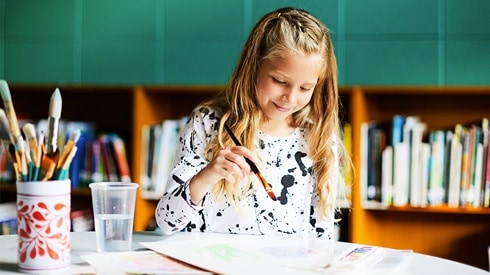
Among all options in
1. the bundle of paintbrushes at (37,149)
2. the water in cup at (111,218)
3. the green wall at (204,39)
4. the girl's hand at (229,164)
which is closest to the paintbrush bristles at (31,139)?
the bundle of paintbrushes at (37,149)

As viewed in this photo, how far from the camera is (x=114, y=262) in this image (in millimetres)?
1250

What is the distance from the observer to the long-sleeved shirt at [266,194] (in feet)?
6.04

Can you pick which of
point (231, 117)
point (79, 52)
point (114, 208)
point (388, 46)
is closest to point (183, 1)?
point (79, 52)

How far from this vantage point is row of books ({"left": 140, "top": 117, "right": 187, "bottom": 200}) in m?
3.20

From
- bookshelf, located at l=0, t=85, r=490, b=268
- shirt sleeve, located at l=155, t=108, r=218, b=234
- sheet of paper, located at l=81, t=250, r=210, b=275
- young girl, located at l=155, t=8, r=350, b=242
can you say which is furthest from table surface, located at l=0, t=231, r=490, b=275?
bookshelf, located at l=0, t=85, r=490, b=268

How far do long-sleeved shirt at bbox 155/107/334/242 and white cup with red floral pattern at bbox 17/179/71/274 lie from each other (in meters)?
0.54

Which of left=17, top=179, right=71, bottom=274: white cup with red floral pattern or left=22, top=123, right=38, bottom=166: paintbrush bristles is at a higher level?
left=22, top=123, right=38, bottom=166: paintbrush bristles

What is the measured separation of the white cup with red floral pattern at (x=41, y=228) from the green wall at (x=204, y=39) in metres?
1.91

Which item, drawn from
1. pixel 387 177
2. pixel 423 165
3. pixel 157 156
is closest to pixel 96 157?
pixel 157 156

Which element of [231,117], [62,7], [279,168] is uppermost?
[62,7]

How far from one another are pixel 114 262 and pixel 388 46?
77.2 inches

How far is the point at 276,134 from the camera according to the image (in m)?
1.95

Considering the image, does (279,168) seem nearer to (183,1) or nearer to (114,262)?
(114,262)

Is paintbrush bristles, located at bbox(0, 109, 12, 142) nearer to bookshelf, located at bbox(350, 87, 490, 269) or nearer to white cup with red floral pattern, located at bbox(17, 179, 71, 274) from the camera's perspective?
white cup with red floral pattern, located at bbox(17, 179, 71, 274)
